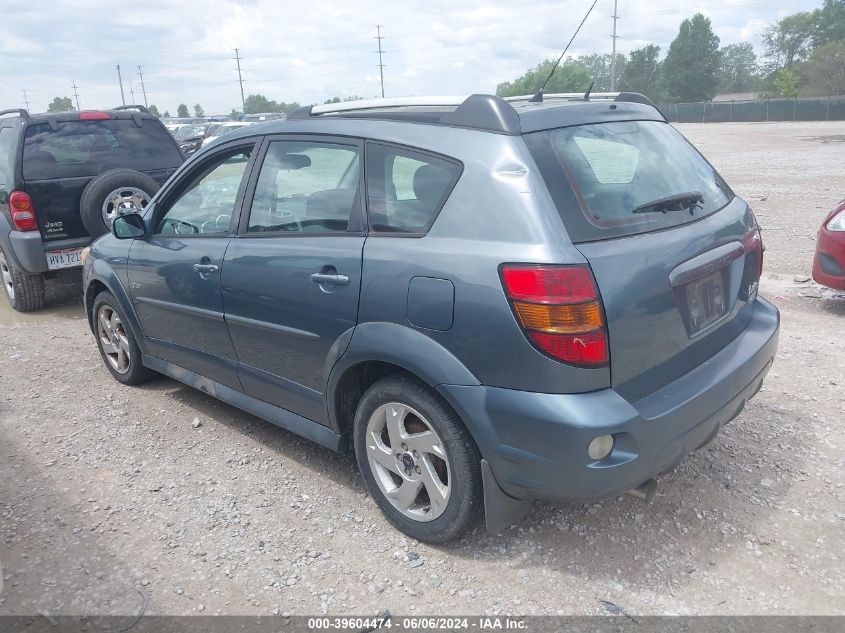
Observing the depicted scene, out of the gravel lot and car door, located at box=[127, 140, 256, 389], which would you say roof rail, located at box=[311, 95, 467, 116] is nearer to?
car door, located at box=[127, 140, 256, 389]

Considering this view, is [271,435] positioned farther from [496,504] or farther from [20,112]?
[20,112]

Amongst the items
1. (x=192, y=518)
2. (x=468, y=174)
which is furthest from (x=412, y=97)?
(x=192, y=518)

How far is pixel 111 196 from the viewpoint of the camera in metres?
6.61

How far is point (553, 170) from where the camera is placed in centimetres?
260

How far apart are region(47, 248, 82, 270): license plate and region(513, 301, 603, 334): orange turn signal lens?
581cm

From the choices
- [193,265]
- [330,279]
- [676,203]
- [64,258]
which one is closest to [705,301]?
[676,203]

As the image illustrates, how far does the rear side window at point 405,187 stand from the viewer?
2770mm

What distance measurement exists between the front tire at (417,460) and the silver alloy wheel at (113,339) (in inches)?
99.2

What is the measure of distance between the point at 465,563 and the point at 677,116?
215 feet

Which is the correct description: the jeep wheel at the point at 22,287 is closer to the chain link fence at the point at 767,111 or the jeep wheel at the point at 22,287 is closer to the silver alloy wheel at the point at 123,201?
the silver alloy wheel at the point at 123,201

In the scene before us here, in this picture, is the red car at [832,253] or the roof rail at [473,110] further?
the red car at [832,253]

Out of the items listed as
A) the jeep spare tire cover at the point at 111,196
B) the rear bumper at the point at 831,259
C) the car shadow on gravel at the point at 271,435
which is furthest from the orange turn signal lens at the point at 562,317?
the jeep spare tire cover at the point at 111,196

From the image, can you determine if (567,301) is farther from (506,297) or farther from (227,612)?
(227,612)

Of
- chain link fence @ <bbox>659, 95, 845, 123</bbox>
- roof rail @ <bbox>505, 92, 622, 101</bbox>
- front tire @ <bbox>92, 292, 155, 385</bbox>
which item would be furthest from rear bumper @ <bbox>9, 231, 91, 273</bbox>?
chain link fence @ <bbox>659, 95, 845, 123</bbox>
